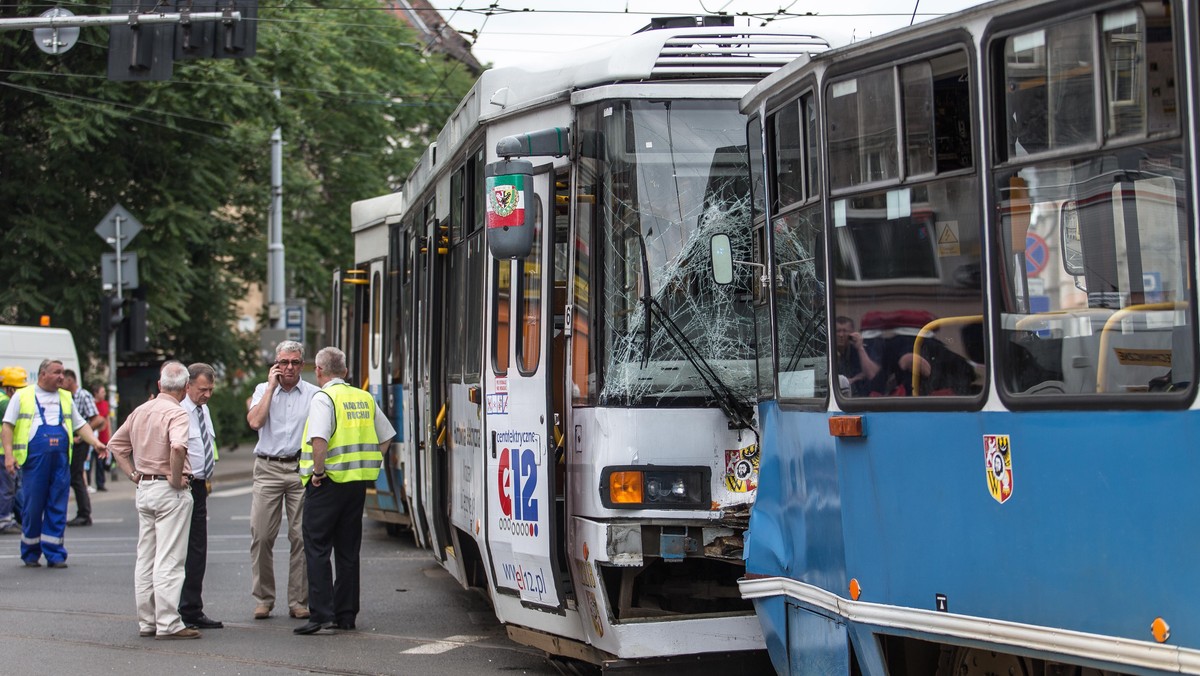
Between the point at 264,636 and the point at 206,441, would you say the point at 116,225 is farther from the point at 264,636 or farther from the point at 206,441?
the point at 264,636

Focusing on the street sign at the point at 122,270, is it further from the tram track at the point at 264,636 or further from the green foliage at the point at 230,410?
the tram track at the point at 264,636

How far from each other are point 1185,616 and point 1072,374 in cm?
75

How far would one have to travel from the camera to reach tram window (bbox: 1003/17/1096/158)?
14.7ft

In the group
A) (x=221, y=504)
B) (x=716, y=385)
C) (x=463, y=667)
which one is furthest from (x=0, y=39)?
(x=716, y=385)

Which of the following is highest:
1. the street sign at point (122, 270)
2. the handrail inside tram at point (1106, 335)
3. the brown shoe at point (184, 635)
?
the street sign at point (122, 270)

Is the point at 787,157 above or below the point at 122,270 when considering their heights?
below

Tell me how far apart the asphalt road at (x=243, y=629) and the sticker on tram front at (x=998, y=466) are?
13.9 feet

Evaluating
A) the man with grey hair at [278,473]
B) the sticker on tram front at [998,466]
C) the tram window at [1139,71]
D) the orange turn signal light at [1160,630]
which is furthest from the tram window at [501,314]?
the orange turn signal light at [1160,630]

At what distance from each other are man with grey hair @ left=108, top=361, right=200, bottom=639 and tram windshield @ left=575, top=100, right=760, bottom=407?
12.3 feet

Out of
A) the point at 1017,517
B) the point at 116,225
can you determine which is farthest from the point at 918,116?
the point at 116,225

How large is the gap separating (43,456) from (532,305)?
8093 mm

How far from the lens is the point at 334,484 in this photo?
10000mm

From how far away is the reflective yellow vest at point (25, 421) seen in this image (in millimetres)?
14430

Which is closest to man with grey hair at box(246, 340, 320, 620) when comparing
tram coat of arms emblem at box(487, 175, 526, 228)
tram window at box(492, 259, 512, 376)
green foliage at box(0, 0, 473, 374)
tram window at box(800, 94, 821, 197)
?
tram window at box(492, 259, 512, 376)
